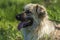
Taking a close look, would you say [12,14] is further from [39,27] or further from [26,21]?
[39,27]

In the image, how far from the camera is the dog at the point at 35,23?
864cm

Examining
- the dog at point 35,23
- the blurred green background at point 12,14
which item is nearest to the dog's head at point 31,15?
the dog at point 35,23

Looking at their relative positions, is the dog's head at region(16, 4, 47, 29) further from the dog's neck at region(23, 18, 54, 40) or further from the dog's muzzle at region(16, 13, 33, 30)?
the dog's neck at region(23, 18, 54, 40)

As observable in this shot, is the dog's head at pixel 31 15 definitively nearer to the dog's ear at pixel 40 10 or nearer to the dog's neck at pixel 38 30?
the dog's ear at pixel 40 10

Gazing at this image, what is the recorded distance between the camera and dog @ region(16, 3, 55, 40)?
8.64 m

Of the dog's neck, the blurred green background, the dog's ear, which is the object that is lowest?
the blurred green background

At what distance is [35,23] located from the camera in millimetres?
8727

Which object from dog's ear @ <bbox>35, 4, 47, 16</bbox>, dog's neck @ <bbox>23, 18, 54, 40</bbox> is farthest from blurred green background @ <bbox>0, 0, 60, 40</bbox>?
dog's ear @ <bbox>35, 4, 47, 16</bbox>

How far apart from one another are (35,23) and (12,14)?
12.5ft

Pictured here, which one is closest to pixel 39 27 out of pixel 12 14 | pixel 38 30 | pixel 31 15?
pixel 38 30

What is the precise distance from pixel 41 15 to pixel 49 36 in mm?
594

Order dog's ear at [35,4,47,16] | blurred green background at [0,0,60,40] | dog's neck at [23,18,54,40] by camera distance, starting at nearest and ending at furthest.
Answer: dog's ear at [35,4,47,16]
dog's neck at [23,18,54,40]
blurred green background at [0,0,60,40]

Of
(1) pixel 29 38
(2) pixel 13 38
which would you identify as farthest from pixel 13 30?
(1) pixel 29 38

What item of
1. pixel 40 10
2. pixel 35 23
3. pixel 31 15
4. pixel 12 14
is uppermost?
pixel 40 10
